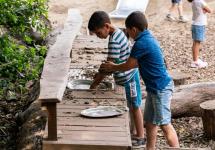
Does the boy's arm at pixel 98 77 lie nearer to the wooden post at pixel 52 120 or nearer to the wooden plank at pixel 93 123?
the wooden plank at pixel 93 123

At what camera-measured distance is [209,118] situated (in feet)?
22.5

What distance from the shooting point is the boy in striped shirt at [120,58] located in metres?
6.03

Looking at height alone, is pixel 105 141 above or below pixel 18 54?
below

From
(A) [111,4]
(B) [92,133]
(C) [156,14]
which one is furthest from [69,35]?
(A) [111,4]

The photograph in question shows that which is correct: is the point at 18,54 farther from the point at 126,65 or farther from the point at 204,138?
the point at 204,138

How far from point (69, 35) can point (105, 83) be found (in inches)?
34.6

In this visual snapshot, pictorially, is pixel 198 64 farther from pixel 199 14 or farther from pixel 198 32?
pixel 199 14

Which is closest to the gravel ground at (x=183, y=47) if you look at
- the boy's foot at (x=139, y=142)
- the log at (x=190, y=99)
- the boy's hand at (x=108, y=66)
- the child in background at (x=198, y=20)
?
the child in background at (x=198, y=20)

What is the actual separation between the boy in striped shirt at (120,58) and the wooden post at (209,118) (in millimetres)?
873

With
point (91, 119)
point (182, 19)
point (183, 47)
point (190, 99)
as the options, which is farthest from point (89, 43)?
point (182, 19)

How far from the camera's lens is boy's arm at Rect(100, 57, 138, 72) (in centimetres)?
564

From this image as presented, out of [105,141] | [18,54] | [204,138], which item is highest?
[18,54]

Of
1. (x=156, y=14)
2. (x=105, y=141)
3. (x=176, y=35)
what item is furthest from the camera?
(x=156, y=14)

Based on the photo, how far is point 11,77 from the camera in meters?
7.37
